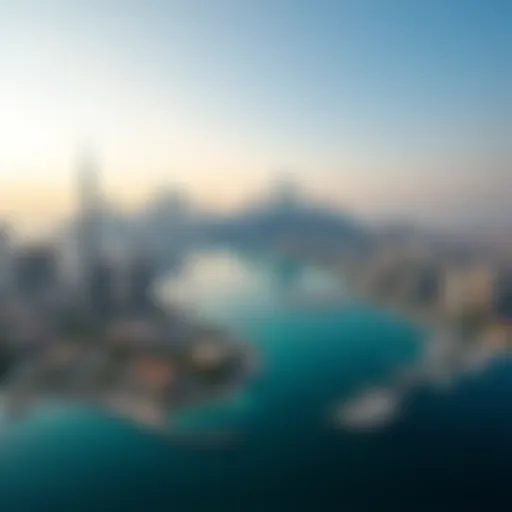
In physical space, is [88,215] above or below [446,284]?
above

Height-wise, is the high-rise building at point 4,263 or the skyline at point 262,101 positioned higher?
the skyline at point 262,101

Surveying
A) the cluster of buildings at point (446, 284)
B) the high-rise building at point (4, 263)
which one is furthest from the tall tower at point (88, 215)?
the cluster of buildings at point (446, 284)

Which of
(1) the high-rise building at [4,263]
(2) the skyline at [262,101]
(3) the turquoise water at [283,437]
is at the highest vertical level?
(2) the skyline at [262,101]

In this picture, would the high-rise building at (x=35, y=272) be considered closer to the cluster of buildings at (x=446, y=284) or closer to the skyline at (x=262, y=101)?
the skyline at (x=262, y=101)

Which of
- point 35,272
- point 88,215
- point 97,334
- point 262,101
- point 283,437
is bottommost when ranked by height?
point 283,437

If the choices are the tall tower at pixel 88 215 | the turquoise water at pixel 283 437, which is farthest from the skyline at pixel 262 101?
the turquoise water at pixel 283 437

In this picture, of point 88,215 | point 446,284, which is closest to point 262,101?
point 88,215

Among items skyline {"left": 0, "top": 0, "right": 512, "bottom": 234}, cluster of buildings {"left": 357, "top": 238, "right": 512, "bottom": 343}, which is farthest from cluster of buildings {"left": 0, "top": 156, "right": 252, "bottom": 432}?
cluster of buildings {"left": 357, "top": 238, "right": 512, "bottom": 343}

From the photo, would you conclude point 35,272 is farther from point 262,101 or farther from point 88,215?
point 262,101

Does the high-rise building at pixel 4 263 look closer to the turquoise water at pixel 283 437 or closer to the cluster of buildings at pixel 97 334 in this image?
the cluster of buildings at pixel 97 334
